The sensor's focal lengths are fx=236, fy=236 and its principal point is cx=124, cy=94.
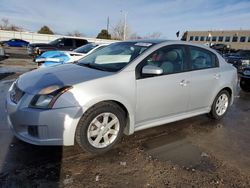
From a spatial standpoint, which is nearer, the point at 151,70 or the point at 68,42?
the point at 151,70

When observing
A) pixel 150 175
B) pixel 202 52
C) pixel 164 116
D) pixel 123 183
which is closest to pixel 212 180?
pixel 150 175

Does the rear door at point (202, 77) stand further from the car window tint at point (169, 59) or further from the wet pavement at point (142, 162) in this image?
the wet pavement at point (142, 162)

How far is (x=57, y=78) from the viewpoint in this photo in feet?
10.7

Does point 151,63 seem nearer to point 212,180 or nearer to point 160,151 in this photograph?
point 160,151

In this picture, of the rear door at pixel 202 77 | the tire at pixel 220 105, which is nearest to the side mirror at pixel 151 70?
the rear door at pixel 202 77

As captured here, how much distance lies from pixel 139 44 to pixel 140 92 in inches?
41.1

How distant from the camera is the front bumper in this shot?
2873mm

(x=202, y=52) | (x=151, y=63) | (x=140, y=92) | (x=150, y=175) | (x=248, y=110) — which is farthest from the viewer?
(x=248, y=110)

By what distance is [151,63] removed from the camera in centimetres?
374

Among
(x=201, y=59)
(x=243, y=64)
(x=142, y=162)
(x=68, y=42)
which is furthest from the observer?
(x=68, y=42)

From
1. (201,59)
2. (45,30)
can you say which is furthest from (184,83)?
(45,30)

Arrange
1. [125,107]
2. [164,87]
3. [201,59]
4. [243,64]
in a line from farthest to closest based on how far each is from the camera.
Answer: [243,64] < [201,59] < [164,87] < [125,107]

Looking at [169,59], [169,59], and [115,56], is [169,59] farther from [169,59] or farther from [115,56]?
[115,56]

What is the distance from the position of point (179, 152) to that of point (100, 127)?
4.04ft
